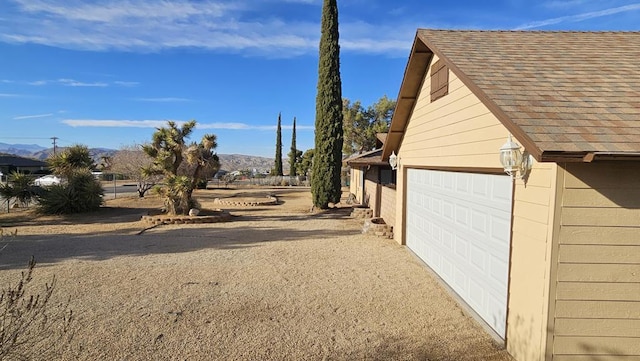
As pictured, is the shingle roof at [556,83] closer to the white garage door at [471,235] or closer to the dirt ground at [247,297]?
the white garage door at [471,235]

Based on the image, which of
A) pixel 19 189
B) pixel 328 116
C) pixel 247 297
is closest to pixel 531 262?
pixel 247 297

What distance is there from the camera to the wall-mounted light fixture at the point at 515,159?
3.87 m

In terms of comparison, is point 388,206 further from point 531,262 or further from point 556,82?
point 531,262

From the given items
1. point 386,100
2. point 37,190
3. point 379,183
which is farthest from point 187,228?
point 386,100

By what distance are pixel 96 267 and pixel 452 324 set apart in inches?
274

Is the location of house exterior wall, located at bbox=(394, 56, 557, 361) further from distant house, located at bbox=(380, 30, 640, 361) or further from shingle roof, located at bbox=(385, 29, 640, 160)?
shingle roof, located at bbox=(385, 29, 640, 160)

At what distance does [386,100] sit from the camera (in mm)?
36844

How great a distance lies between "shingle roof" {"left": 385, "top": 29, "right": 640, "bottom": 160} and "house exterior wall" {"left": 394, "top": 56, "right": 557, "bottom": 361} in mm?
A: 411

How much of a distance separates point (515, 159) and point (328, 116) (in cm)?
1314

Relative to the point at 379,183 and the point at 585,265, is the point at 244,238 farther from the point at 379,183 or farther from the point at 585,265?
the point at 585,265

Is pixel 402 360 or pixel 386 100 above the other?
pixel 386 100

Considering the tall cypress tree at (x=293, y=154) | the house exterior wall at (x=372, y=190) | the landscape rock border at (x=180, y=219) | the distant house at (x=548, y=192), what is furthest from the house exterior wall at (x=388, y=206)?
the tall cypress tree at (x=293, y=154)

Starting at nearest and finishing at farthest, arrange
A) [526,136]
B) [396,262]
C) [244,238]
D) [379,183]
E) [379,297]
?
[526,136] < [379,297] < [396,262] < [244,238] < [379,183]

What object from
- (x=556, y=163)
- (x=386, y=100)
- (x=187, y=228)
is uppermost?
(x=386, y=100)
